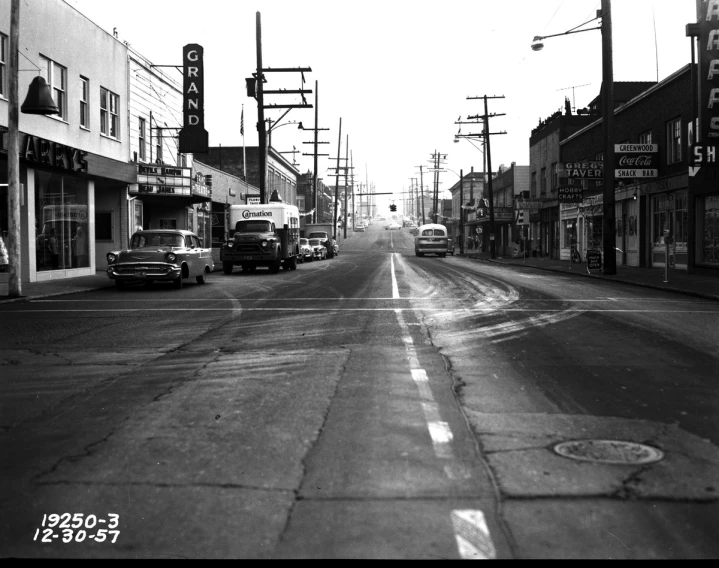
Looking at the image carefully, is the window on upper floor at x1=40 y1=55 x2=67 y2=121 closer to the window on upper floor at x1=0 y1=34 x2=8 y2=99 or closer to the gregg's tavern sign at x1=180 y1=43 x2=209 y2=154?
the window on upper floor at x1=0 y1=34 x2=8 y2=99

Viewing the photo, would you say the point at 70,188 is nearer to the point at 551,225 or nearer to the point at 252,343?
the point at 252,343

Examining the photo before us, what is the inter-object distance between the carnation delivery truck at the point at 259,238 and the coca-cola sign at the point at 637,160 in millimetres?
13495

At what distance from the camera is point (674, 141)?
3094 cm

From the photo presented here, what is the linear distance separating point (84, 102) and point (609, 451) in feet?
84.0

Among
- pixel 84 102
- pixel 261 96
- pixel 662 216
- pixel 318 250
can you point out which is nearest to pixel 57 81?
pixel 84 102

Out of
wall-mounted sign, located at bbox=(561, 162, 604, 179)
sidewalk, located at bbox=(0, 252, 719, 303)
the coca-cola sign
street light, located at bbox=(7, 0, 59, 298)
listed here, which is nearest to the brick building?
the coca-cola sign

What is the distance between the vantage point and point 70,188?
2664 cm

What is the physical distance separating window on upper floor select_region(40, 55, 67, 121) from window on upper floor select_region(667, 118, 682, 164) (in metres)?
22.0

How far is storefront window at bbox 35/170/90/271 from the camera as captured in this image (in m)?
24.4

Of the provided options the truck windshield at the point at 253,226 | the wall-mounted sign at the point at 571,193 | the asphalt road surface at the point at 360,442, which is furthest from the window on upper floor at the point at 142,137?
the asphalt road surface at the point at 360,442

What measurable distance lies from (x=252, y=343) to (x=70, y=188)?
18657 millimetres

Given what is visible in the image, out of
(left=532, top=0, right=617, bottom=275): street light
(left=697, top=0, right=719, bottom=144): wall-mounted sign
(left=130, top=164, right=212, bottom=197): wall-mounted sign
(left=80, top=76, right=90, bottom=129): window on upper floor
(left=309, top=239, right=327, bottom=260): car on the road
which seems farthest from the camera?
(left=309, top=239, right=327, bottom=260): car on the road

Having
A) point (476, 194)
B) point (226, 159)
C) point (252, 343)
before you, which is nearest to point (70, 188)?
point (252, 343)

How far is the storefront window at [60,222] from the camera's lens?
80.1 ft
